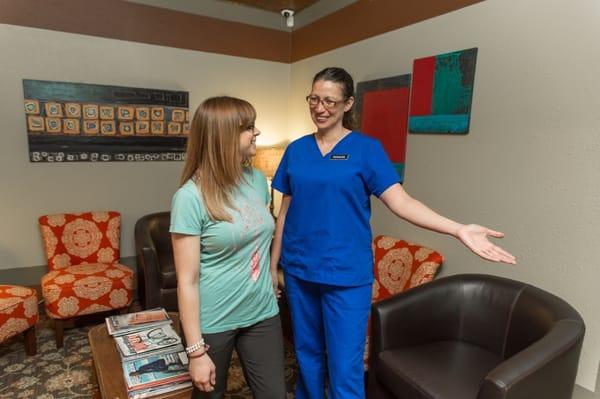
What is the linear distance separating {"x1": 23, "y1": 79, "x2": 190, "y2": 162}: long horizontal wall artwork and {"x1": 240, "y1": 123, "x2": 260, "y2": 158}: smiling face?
2298mm

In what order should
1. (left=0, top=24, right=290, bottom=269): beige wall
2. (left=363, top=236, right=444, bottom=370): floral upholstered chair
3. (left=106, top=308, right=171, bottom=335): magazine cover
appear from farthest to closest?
(left=0, top=24, right=290, bottom=269): beige wall, (left=363, top=236, right=444, bottom=370): floral upholstered chair, (left=106, top=308, right=171, bottom=335): magazine cover

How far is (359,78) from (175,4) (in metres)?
1.68

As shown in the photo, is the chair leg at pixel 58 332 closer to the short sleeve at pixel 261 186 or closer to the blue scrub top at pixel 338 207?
the blue scrub top at pixel 338 207

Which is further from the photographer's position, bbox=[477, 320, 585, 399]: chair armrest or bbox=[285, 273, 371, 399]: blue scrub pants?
bbox=[285, 273, 371, 399]: blue scrub pants

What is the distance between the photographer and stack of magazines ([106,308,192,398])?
145cm

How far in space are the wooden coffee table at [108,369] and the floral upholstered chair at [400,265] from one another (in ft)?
4.10

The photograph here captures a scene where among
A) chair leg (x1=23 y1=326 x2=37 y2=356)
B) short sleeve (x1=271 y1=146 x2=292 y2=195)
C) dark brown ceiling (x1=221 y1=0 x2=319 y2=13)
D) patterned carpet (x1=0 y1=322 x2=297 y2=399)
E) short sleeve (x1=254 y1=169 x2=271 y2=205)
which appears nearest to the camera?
short sleeve (x1=254 y1=169 x2=271 y2=205)

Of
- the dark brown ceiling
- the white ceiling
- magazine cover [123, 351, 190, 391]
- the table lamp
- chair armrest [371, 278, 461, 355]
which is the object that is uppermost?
the dark brown ceiling

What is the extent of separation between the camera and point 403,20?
98.7 inches

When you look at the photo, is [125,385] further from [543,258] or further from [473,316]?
[543,258]

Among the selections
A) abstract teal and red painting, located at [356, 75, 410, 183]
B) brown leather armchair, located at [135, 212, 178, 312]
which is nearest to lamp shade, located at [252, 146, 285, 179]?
abstract teal and red painting, located at [356, 75, 410, 183]

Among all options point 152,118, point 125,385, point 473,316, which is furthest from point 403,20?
point 125,385

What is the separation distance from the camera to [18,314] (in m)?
2.25

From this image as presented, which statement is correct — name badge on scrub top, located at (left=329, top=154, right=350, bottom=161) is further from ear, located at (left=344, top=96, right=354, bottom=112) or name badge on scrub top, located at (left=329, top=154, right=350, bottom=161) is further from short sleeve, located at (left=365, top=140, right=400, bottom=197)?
ear, located at (left=344, top=96, right=354, bottom=112)
